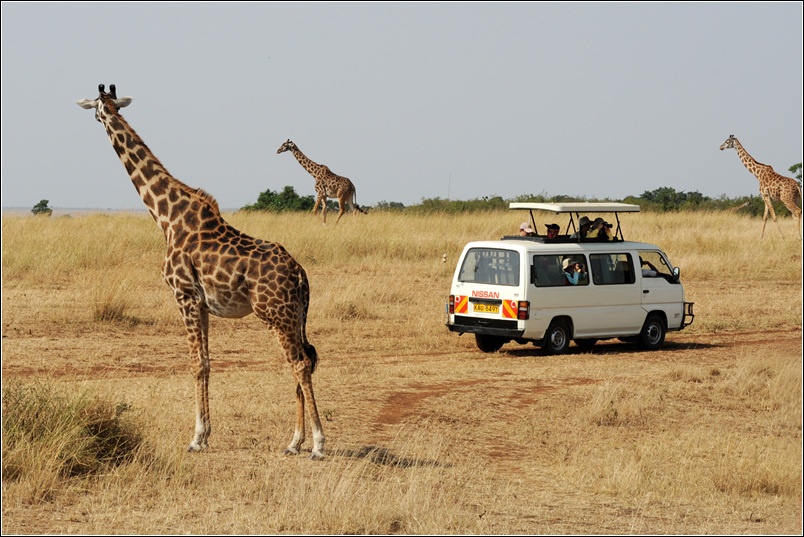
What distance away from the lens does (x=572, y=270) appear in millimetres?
16828

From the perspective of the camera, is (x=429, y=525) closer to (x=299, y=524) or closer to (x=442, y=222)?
(x=299, y=524)

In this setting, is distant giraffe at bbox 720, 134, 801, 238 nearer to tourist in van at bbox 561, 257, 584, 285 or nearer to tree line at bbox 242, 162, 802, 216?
tree line at bbox 242, 162, 802, 216

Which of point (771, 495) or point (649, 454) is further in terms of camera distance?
point (649, 454)

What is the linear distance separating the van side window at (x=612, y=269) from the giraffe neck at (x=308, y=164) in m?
19.1

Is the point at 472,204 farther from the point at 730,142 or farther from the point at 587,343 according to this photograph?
the point at 587,343

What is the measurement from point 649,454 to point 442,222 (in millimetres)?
22108

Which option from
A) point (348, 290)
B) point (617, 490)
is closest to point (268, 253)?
point (617, 490)

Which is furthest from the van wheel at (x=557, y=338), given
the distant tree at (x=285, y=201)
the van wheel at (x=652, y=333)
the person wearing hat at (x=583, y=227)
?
the distant tree at (x=285, y=201)

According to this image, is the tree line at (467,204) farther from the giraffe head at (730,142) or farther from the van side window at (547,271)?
the van side window at (547,271)

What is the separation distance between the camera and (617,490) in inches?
375

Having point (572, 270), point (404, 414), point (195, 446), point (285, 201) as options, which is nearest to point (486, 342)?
point (572, 270)

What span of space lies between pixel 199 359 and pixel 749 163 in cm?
2708

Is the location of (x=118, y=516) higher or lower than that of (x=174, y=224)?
lower

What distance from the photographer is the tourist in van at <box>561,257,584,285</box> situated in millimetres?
16750
